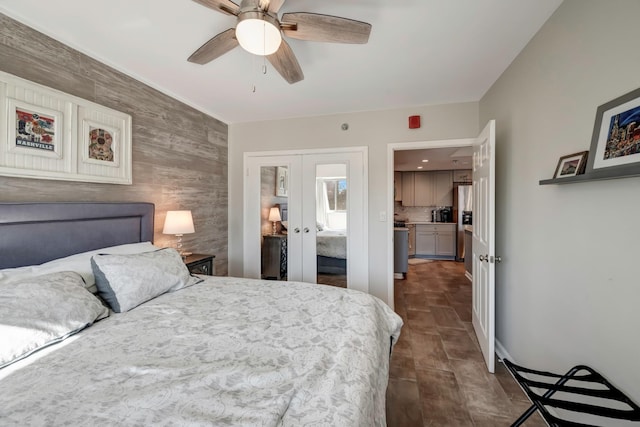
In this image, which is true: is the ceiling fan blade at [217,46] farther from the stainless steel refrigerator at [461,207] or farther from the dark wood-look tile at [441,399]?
the stainless steel refrigerator at [461,207]

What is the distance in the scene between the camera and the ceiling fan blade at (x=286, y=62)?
1654 mm

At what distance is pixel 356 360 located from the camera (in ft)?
3.54

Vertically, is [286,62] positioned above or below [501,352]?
above

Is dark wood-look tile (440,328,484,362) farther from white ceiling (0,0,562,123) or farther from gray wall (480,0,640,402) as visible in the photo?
white ceiling (0,0,562,123)

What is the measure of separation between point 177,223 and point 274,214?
1.35 meters

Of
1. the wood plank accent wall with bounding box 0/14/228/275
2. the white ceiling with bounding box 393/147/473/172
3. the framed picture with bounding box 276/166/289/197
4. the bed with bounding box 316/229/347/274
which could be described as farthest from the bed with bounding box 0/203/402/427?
the white ceiling with bounding box 393/147/473/172

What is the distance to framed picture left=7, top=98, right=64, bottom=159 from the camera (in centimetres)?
162

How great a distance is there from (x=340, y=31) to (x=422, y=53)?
3.09 feet

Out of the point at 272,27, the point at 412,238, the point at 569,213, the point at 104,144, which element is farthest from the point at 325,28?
the point at 412,238

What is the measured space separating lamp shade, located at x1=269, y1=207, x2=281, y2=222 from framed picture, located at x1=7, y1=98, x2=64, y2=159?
7.23ft

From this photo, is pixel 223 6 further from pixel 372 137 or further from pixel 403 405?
pixel 403 405

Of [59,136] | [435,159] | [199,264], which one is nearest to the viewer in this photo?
[59,136]

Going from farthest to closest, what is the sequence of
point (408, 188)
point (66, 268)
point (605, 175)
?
point (408, 188) < point (66, 268) < point (605, 175)

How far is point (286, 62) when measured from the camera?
1775mm
